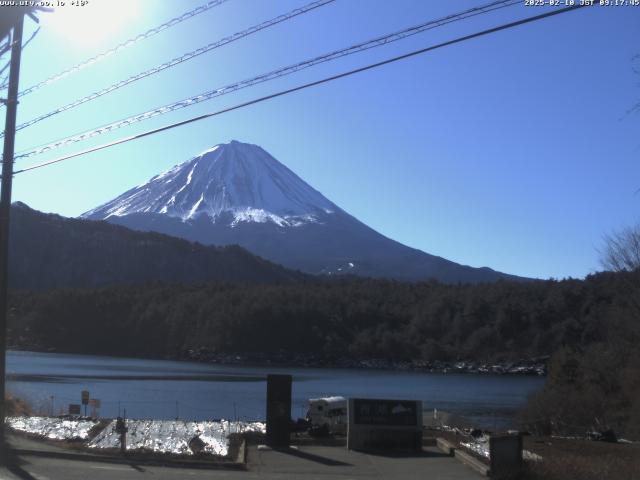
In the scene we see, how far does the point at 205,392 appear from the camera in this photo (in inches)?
2258

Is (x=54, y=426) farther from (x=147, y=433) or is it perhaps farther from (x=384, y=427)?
(x=384, y=427)

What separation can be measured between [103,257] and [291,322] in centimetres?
6010

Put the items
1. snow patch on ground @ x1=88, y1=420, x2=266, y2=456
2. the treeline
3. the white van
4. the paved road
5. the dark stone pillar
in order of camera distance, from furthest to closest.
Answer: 1. the treeline
2. the white van
3. the dark stone pillar
4. snow patch on ground @ x1=88, y1=420, x2=266, y2=456
5. the paved road

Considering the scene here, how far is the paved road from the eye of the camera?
13.2m

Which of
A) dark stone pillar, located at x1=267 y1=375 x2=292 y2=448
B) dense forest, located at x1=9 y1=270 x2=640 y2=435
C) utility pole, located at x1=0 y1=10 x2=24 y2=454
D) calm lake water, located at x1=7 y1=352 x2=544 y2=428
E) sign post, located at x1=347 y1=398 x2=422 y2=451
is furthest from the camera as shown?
dense forest, located at x1=9 y1=270 x2=640 y2=435

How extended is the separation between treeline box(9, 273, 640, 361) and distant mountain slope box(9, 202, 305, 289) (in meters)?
26.8

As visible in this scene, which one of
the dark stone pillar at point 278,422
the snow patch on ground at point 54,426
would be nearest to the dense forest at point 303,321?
the snow patch on ground at point 54,426

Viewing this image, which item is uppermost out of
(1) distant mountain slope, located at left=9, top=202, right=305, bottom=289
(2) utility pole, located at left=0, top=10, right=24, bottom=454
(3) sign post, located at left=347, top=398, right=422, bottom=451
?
(1) distant mountain slope, located at left=9, top=202, right=305, bottom=289

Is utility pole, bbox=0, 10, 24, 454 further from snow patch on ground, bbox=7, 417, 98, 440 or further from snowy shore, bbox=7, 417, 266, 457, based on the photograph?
snowy shore, bbox=7, 417, 266, 457

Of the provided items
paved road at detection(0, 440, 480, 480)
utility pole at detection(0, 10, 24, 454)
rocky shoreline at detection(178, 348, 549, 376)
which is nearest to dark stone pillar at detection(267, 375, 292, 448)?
paved road at detection(0, 440, 480, 480)

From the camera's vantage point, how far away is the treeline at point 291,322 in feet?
366

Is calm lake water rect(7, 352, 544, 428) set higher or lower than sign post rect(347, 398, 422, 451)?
lower

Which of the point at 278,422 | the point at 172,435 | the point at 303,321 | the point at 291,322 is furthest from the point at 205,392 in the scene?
the point at 303,321

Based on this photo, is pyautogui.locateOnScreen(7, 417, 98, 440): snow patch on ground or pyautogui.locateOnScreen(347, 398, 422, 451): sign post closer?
pyautogui.locateOnScreen(347, 398, 422, 451): sign post
